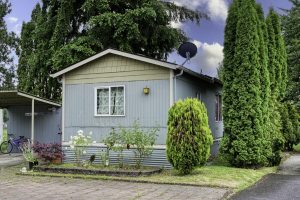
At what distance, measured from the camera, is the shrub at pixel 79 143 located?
510 inches

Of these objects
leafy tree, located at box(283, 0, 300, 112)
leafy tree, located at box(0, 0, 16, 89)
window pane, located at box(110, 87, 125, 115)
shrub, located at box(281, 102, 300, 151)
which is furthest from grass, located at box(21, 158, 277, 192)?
leafy tree, located at box(0, 0, 16, 89)

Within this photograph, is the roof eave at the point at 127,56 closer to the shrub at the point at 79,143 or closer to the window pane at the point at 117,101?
the window pane at the point at 117,101

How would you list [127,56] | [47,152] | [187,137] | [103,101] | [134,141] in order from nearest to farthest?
1. [187,137]
2. [134,141]
3. [47,152]
4. [127,56]
5. [103,101]

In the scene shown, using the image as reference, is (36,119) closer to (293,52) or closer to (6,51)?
(293,52)

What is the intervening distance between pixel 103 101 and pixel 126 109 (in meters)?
0.99

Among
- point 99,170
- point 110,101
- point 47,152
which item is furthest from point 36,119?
point 99,170

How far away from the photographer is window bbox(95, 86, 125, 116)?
44.8 ft

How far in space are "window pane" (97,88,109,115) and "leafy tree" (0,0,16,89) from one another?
2674cm

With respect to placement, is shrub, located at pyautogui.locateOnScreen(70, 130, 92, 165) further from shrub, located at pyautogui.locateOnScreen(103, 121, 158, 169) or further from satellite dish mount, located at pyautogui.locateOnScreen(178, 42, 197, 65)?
satellite dish mount, located at pyautogui.locateOnScreen(178, 42, 197, 65)

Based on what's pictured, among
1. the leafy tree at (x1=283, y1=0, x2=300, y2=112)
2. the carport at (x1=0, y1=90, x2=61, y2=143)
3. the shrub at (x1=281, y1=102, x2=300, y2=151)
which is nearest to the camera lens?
the carport at (x1=0, y1=90, x2=61, y2=143)

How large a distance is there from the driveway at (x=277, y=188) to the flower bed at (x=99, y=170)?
3.19 meters

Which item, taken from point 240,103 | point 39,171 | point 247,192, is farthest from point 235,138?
Result: point 39,171

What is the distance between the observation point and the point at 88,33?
22.1 metres

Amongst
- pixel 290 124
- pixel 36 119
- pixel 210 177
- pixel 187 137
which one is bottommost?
pixel 210 177
